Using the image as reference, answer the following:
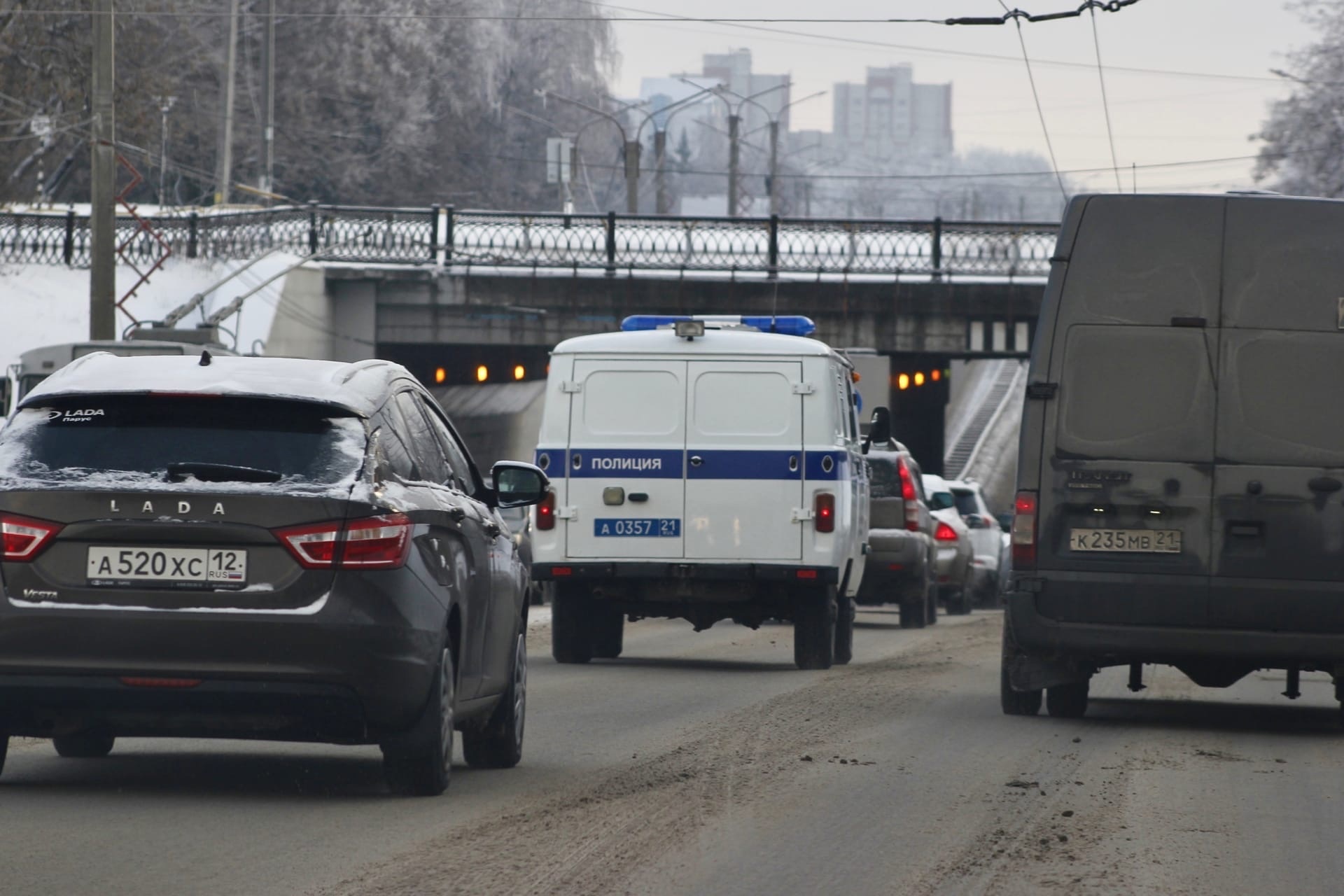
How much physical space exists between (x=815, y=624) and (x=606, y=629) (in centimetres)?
167

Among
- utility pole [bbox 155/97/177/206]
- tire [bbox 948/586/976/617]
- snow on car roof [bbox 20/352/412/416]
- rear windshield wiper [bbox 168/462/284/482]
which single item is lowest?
tire [bbox 948/586/976/617]

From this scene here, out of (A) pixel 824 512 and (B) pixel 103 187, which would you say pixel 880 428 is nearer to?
(A) pixel 824 512

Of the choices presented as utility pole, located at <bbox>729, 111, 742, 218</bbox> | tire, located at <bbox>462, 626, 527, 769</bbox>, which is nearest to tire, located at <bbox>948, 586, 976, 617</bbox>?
tire, located at <bbox>462, 626, 527, 769</bbox>

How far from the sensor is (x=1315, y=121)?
235 ft

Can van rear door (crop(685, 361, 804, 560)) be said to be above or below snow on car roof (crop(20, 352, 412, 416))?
below

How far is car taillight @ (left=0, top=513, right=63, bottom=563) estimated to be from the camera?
7773mm

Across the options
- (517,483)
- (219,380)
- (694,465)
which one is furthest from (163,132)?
(219,380)

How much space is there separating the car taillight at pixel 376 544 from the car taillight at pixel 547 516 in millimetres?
8766

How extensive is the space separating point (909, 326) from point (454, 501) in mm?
34127

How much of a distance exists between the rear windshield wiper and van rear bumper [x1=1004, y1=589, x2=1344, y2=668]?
541cm

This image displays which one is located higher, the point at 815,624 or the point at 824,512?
the point at 824,512

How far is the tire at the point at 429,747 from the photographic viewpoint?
26.8 ft

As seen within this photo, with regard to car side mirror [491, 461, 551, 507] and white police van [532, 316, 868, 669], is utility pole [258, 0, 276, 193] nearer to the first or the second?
white police van [532, 316, 868, 669]

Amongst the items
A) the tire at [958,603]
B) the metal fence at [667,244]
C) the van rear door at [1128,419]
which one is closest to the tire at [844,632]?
the van rear door at [1128,419]
